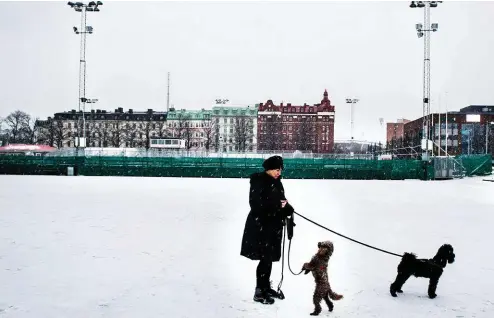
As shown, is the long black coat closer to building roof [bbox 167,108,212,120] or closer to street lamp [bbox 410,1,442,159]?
street lamp [bbox 410,1,442,159]

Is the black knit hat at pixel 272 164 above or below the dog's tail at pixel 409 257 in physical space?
above

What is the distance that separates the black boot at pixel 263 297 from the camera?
5692 mm

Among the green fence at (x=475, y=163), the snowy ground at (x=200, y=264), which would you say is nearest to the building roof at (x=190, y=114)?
the green fence at (x=475, y=163)

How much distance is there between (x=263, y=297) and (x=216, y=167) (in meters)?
37.0

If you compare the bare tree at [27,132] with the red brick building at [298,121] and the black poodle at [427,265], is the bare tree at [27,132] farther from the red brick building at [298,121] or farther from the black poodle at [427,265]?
the black poodle at [427,265]

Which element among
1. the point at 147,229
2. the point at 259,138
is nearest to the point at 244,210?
the point at 147,229

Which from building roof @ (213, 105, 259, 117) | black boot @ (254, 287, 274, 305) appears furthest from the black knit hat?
building roof @ (213, 105, 259, 117)

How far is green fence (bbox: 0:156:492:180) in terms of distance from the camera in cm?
4169

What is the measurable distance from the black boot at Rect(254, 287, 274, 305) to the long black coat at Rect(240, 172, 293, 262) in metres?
0.47

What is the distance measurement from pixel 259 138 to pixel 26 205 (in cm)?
11009

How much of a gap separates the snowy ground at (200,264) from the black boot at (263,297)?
0.09m

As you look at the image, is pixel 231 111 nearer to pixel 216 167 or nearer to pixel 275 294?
pixel 216 167

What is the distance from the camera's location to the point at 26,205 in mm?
16109

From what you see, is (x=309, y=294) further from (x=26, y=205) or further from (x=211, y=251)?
(x=26, y=205)
